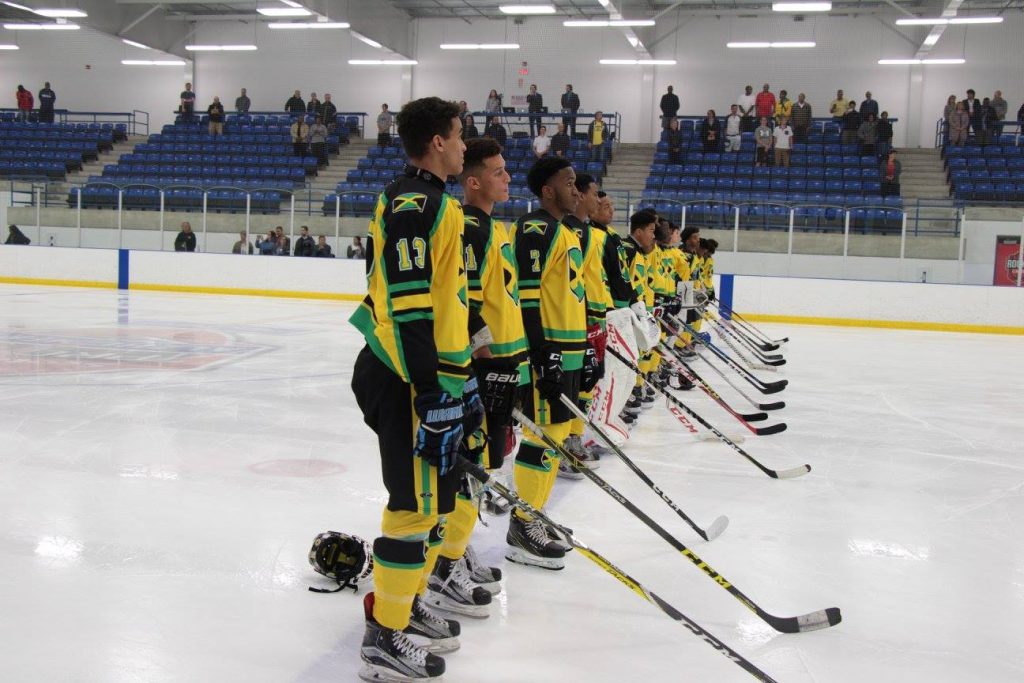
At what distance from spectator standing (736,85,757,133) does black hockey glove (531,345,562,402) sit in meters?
16.8

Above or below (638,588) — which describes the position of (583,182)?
above

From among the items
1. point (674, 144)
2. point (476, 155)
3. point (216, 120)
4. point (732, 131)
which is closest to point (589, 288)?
point (476, 155)

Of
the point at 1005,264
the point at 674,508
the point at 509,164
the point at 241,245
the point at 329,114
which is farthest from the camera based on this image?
the point at 329,114

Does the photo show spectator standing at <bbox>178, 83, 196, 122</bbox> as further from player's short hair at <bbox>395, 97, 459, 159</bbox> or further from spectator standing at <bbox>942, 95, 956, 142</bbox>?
player's short hair at <bbox>395, 97, 459, 159</bbox>

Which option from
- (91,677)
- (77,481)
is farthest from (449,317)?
(77,481)

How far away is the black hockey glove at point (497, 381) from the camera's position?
269cm

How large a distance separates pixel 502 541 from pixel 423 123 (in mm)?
1728

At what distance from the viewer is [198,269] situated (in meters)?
14.9

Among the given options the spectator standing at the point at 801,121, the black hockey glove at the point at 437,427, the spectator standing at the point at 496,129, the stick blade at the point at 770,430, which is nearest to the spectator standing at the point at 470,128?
the spectator standing at the point at 496,129

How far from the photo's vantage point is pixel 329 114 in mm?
20969

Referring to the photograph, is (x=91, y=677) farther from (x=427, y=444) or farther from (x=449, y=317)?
(x=449, y=317)

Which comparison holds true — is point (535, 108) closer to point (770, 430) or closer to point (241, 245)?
point (241, 245)

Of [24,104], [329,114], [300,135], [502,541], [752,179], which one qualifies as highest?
[24,104]

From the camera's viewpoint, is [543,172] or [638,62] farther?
[638,62]
